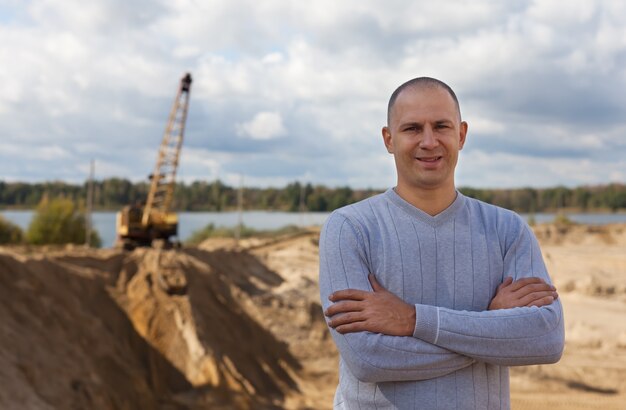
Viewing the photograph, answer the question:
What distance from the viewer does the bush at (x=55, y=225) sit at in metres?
42.5

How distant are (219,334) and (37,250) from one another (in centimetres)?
1307

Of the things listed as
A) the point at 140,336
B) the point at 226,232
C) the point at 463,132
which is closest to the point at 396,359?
the point at 463,132

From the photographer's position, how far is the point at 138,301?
1596 centimetres

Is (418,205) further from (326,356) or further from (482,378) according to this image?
(326,356)

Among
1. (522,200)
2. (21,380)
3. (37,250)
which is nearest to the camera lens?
(21,380)

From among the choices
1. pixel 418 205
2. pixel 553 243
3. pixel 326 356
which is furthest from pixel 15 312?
pixel 553 243

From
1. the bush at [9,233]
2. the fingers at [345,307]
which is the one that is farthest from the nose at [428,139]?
the bush at [9,233]

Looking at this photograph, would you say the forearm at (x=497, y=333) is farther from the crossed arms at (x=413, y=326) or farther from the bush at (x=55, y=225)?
the bush at (x=55, y=225)

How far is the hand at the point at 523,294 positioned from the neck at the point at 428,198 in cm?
36

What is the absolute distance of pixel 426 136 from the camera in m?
2.55

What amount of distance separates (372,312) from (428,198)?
476 mm

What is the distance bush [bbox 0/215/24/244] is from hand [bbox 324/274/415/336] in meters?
42.2

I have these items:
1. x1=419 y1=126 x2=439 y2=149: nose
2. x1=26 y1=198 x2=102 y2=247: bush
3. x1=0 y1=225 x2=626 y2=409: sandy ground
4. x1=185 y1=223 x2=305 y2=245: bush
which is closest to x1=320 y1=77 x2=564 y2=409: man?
x1=419 y1=126 x2=439 y2=149: nose

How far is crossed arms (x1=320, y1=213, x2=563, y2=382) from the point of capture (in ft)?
7.98
